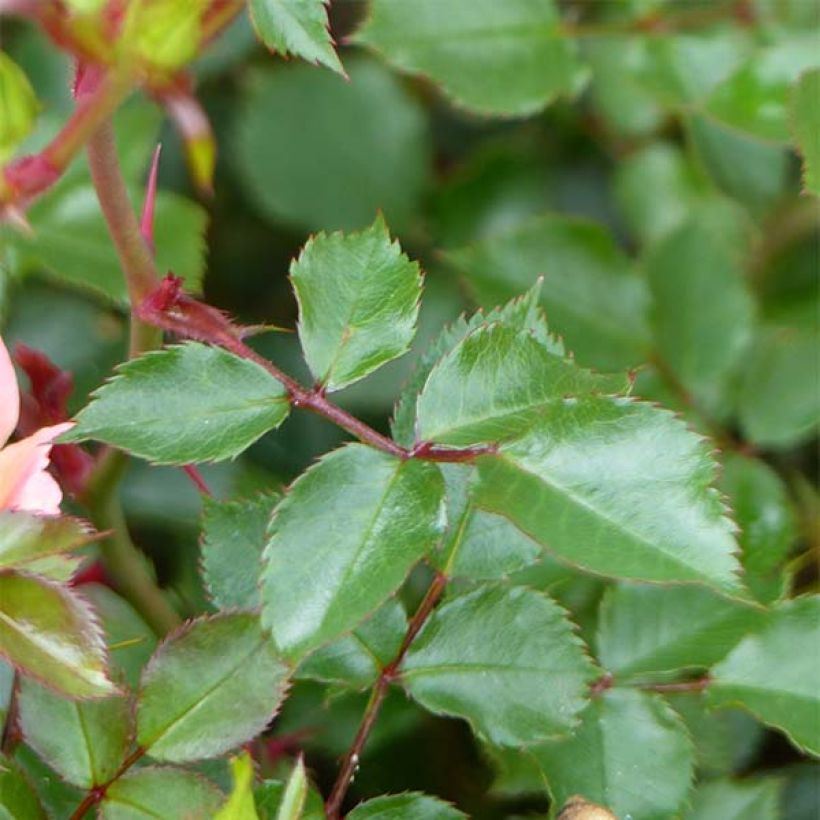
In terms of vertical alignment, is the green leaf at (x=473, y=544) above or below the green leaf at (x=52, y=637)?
below

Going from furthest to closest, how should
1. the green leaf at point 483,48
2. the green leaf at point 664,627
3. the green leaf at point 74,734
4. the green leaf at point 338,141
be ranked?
the green leaf at point 338,141 → the green leaf at point 483,48 → the green leaf at point 664,627 → the green leaf at point 74,734

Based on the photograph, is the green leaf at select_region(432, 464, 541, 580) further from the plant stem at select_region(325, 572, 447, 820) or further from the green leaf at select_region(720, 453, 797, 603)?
the green leaf at select_region(720, 453, 797, 603)

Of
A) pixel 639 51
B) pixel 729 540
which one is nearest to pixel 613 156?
pixel 639 51

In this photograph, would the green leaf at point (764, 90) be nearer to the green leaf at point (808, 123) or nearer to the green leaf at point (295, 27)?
the green leaf at point (808, 123)

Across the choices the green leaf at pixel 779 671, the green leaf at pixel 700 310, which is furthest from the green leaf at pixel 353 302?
the green leaf at pixel 700 310

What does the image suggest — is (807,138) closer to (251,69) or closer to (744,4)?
(744,4)
